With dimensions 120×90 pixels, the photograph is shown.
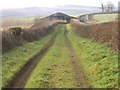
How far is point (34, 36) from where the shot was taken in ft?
117

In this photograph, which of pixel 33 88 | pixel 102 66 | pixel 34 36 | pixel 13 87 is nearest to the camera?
pixel 33 88

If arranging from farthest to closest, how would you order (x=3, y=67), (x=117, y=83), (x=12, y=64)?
(x=12, y=64), (x=3, y=67), (x=117, y=83)

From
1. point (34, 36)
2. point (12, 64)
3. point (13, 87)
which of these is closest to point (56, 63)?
point (12, 64)

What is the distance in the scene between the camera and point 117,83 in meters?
9.66

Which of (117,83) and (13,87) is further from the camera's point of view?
(13,87)

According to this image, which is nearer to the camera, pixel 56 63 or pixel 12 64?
pixel 12 64

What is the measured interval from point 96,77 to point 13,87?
5.25 metres

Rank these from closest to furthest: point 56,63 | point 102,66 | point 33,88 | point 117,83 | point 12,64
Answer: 1. point 117,83
2. point 33,88
3. point 102,66
4. point 12,64
5. point 56,63

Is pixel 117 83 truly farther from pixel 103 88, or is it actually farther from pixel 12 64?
pixel 12 64

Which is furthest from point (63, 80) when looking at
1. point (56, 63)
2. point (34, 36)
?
point (34, 36)

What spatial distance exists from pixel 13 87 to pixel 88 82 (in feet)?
15.3

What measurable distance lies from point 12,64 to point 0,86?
4.90 metres

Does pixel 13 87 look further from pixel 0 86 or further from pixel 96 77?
pixel 96 77

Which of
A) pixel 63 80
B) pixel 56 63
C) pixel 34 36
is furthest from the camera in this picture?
pixel 34 36
